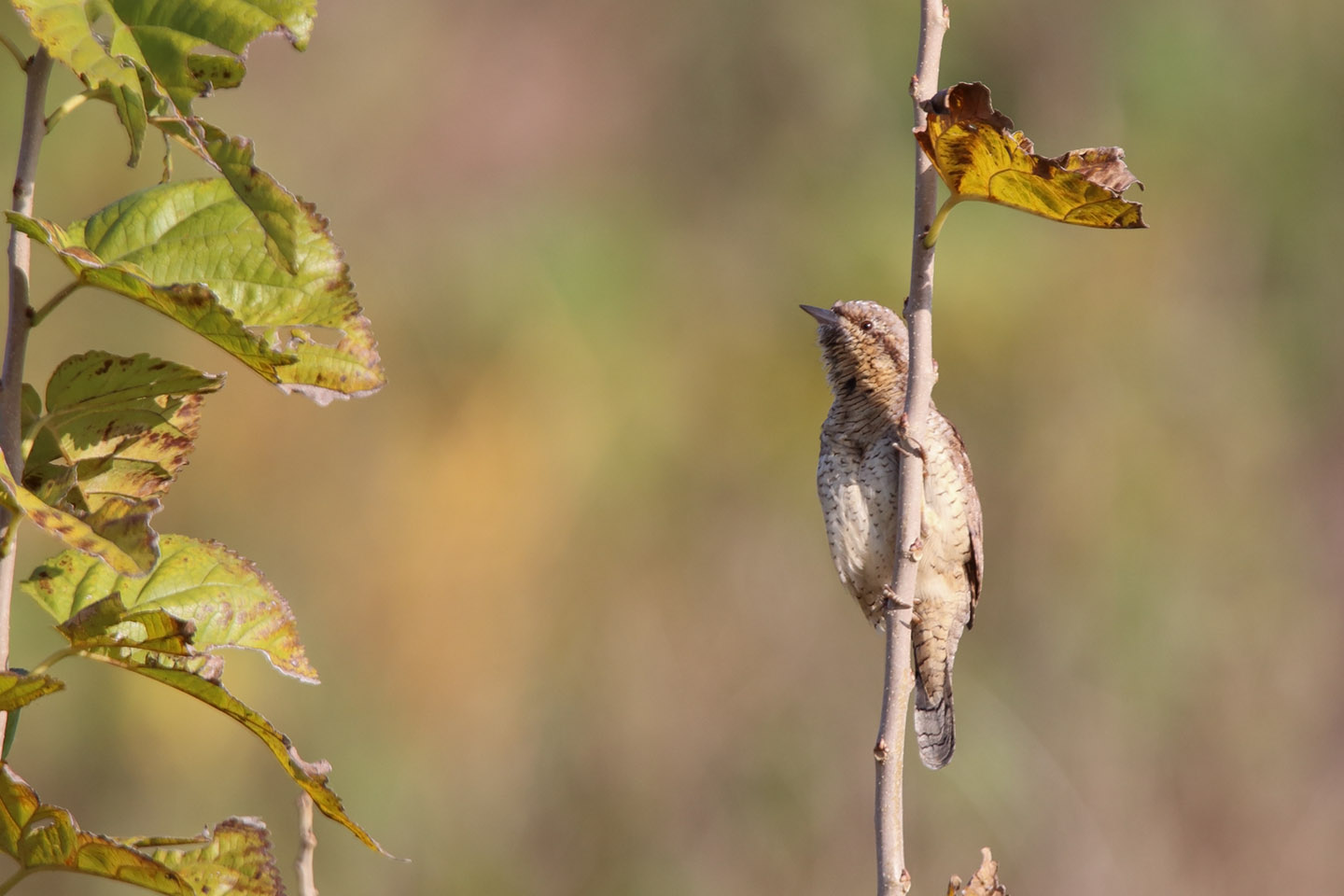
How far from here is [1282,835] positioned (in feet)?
17.0

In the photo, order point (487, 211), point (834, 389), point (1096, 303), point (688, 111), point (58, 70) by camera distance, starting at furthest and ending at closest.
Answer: point (688, 111), point (487, 211), point (1096, 303), point (58, 70), point (834, 389)

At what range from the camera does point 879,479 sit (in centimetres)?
254

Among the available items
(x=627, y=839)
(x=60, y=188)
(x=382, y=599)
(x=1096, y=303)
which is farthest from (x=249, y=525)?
(x=1096, y=303)

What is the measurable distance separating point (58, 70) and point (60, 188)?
523mm

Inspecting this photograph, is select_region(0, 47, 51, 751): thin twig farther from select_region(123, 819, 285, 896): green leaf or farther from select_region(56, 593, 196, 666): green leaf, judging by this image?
select_region(123, 819, 285, 896): green leaf

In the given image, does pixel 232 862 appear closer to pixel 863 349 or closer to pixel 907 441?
pixel 907 441

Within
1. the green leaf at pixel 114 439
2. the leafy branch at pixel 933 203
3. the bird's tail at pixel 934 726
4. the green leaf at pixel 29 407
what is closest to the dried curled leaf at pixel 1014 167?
the leafy branch at pixel 933 203

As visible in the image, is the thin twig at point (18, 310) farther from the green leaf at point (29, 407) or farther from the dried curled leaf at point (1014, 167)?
the dried curled leaf at point (1014, 167)

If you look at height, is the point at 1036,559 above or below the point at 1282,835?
above

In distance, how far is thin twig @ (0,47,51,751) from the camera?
90 cm

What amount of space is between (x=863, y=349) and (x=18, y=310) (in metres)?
1.97

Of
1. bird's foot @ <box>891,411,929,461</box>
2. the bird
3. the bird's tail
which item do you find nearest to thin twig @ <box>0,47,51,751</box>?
bird's foot @ <box>891,411,929,461</box>

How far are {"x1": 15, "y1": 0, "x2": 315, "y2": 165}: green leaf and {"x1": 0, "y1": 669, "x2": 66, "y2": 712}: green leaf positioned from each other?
0.36 meters

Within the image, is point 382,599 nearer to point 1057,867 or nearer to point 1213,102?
point 1057,867
